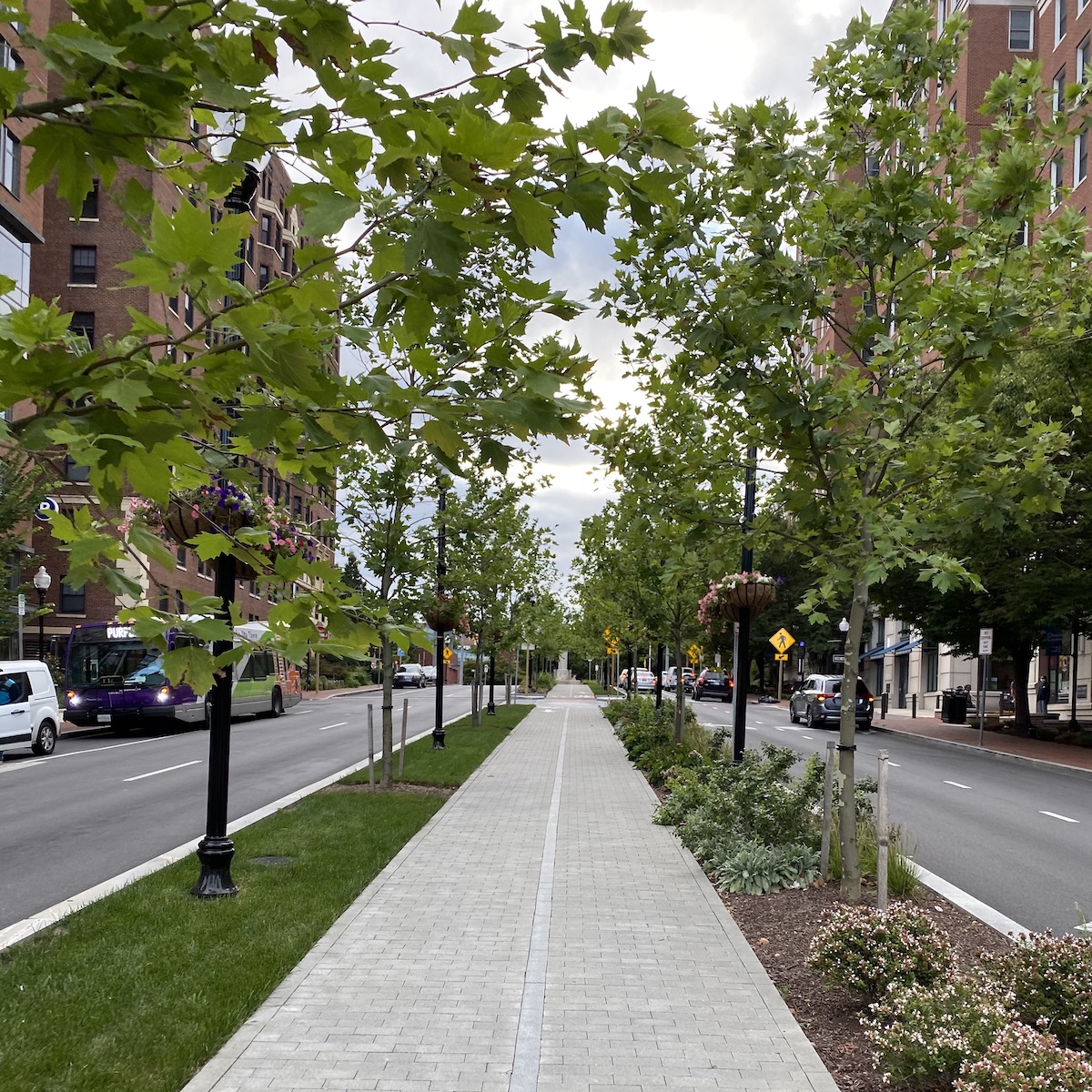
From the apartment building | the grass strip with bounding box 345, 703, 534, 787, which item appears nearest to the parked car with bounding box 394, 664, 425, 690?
the apartment building

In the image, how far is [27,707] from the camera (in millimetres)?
20141

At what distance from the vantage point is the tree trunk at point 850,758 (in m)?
7.62

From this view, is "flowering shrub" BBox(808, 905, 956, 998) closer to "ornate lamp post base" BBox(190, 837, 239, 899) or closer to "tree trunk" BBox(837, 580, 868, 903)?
"tree trunk" BBox(837, 580, 868, 903)

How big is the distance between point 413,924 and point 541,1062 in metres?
2.76

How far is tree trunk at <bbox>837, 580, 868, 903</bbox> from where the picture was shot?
300 inches

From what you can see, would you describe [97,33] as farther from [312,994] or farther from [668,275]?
[668,275]

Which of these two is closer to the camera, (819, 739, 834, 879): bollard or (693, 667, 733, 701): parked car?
(819, 739, 834, 879): bollard

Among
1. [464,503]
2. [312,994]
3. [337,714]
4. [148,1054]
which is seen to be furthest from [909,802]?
[337,714]

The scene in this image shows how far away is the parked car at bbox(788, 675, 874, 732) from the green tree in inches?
1001

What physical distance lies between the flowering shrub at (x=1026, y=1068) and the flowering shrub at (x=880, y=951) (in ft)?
3.74

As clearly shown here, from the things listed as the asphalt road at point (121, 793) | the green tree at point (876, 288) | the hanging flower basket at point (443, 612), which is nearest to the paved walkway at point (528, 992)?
the green tree at point (876, 288)

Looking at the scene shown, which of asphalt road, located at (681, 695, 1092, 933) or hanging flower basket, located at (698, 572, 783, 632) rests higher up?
hanging flower basket, located at (698, 572, 783, 632)

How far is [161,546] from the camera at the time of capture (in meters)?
2.89

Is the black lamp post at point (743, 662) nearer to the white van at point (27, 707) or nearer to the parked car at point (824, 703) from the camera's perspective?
the white van at point (27, 707)
